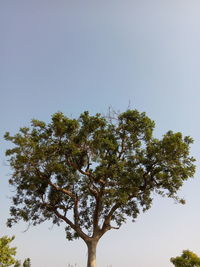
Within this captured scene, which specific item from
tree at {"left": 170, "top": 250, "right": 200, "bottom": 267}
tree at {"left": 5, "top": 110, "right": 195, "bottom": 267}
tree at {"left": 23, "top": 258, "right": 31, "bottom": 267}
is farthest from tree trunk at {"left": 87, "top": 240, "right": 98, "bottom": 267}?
tree at {"left": 23, "top": 258, "right": 31, "bottom": 267}

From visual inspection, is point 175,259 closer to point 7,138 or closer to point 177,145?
point 177,145

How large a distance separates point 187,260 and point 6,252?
922 inches

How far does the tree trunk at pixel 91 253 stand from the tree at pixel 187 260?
1966cm

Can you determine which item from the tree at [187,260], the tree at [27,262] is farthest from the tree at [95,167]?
the tree at [27,262]

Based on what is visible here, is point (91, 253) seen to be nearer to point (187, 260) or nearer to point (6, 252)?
point (6, 252)

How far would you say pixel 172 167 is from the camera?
20.9 m

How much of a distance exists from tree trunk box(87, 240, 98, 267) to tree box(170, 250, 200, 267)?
64.5 ft

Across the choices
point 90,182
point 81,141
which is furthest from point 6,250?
point 81,141

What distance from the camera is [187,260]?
Answer: 1307 inches

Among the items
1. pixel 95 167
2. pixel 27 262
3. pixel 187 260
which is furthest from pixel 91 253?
pixel 27 262

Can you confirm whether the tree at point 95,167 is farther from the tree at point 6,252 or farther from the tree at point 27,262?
the tree at point 27,262

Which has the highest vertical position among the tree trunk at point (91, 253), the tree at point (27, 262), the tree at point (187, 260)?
the tree at point (27, 262)

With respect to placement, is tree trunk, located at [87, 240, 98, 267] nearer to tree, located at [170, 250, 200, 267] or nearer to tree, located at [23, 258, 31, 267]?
tree, located at [170, 250, 200, 267]

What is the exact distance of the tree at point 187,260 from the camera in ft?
107
